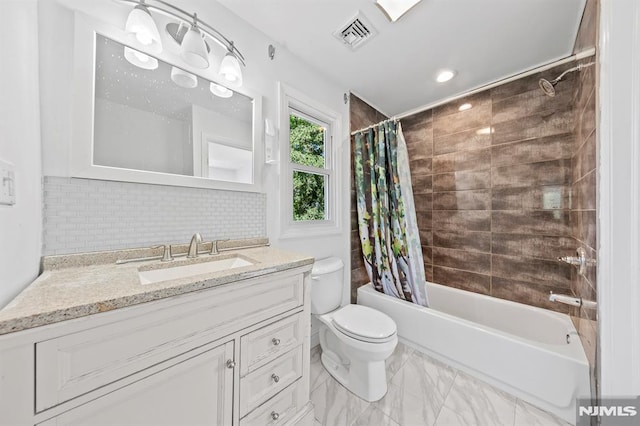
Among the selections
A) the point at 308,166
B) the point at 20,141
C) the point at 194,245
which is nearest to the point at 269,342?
the point at 194,245

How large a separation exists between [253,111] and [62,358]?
1356 mm

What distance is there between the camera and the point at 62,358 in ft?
1.70

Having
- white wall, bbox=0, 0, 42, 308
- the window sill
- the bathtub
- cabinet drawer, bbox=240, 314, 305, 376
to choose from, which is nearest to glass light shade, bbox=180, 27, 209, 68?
white wall, bbox=0, 0, 42, 308

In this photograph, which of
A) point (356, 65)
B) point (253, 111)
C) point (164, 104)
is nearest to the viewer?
point (164, 104)

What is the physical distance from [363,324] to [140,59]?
190cm

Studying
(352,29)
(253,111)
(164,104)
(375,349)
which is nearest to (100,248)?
(164,104)

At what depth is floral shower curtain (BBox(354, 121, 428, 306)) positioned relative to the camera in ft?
5.89

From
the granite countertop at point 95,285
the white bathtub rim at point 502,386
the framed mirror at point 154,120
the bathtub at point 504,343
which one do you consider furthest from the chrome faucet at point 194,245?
the white bathtub rim at point 502,386

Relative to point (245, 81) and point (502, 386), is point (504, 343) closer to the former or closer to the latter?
point (502, 386)

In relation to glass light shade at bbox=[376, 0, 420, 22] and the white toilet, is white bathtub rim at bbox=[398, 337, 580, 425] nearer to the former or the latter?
the white toilet

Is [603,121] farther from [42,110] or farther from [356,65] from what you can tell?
[42,110]

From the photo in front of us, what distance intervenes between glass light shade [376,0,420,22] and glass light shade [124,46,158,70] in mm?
1256

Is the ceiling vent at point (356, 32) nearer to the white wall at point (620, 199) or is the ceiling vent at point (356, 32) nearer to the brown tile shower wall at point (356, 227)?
the brown tile shower wall at point (356, 227)

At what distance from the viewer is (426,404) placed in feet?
4.18
